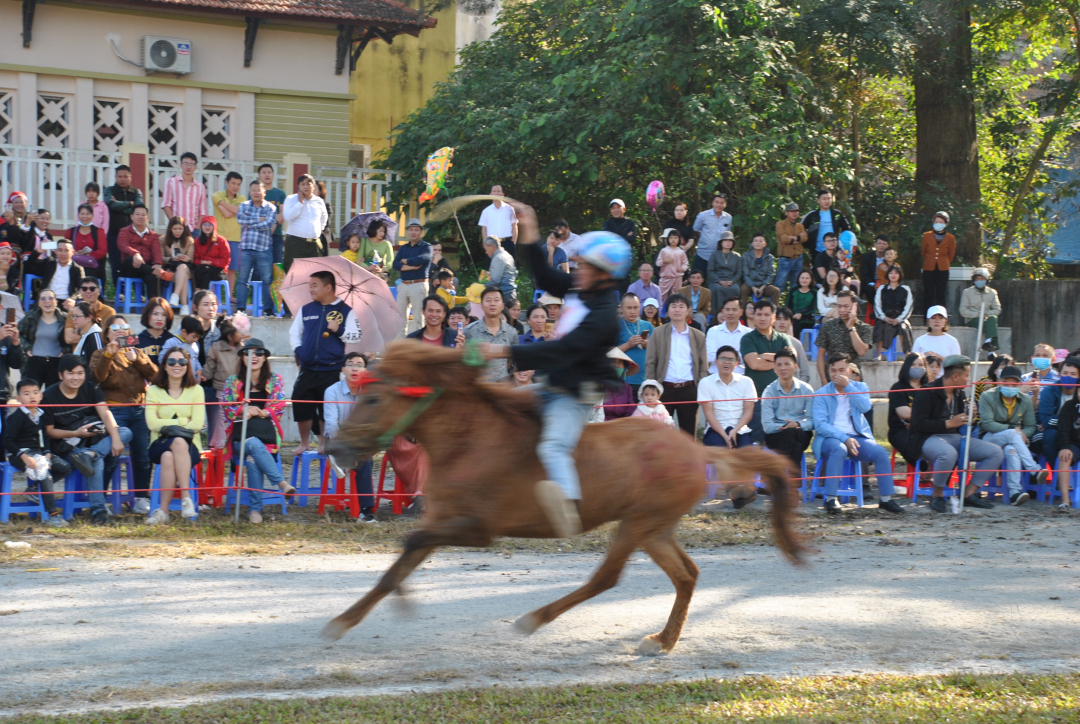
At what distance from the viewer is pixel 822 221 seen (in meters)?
16.1

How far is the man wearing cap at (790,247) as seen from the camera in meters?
15.8

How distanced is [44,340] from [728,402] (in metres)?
6.57

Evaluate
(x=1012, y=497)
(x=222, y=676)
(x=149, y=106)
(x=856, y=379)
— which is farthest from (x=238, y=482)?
(x=149, y=106)

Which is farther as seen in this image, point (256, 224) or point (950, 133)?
point (950, 133)

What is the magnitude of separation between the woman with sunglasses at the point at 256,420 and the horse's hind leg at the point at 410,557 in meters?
4.18

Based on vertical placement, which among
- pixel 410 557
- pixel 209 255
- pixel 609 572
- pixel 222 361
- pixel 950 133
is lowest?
pixel 609 572

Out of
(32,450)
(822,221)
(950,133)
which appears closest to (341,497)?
(32,450)

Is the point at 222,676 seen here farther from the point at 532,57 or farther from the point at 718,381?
the point at 532,57

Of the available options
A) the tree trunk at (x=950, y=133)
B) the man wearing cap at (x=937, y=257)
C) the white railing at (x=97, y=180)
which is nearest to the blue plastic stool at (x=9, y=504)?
the white railing at (x=97, y=180)

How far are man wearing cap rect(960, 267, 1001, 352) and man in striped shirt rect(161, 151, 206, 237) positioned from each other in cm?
1131

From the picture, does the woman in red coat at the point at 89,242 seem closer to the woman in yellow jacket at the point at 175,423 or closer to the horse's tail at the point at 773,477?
the woman in yellow jacket at the point at 175,423

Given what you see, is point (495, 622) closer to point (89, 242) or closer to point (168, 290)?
point (168, 290)

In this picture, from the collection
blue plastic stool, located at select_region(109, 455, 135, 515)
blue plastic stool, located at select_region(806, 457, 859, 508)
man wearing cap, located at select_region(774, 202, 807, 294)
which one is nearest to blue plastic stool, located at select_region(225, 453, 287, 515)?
blue plastic stool, located at select_region(109, 455, 135, 515)

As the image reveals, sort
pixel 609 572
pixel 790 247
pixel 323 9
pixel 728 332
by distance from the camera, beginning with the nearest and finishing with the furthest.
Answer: pixel 609 572 < pixel 728 332 < pixel 790 247 < pixel 323 9
